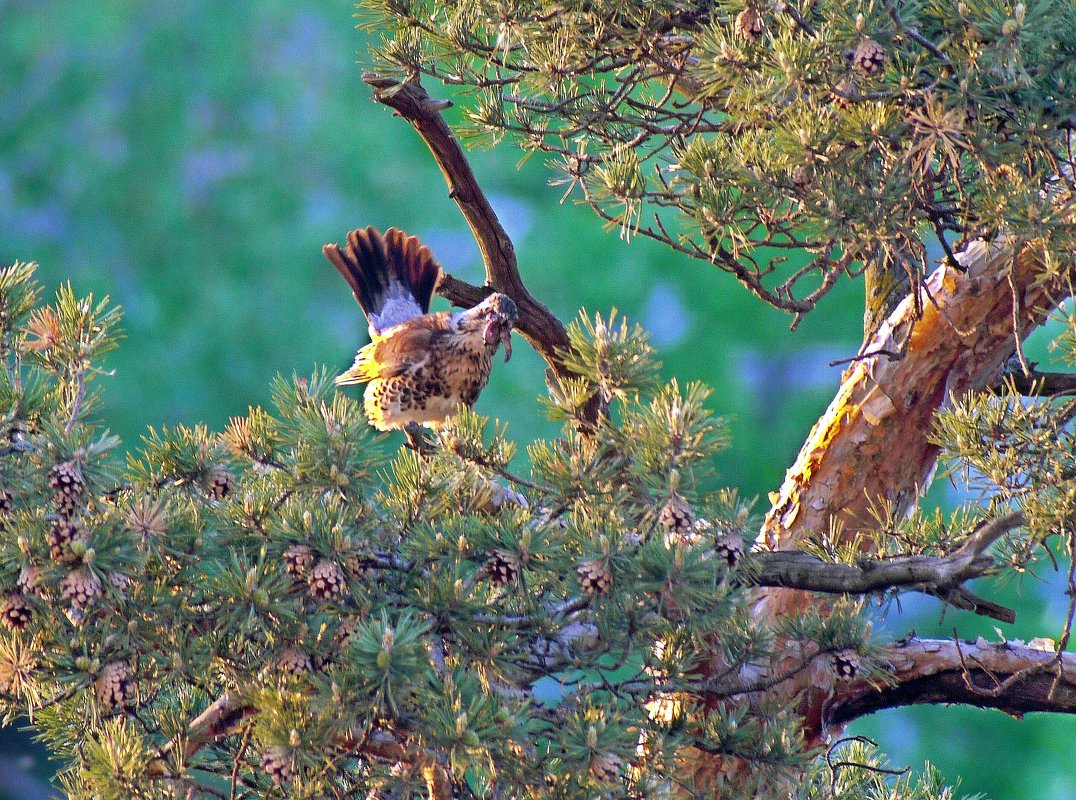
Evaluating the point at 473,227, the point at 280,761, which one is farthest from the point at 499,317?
the point at 280,761

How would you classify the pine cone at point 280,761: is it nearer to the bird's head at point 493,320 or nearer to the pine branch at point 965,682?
the pine branch at point 965,682

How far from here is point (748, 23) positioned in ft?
4.87

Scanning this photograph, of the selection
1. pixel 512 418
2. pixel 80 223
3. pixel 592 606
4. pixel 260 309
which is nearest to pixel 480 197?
pixel 592 606

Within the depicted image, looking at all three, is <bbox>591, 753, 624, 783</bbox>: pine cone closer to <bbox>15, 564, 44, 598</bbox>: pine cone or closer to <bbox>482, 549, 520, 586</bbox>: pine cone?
<bbox>482, 549, 520, 586</bbox>: pine cone

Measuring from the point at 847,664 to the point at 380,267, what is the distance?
7.02ft

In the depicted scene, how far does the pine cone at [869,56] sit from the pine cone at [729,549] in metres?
0.58

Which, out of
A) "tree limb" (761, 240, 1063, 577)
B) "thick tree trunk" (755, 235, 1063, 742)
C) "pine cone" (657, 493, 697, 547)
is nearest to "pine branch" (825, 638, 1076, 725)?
"thick tree trunk" (755, 235, 1063, 742)

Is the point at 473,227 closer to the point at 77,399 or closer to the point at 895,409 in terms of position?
the point at 895,409

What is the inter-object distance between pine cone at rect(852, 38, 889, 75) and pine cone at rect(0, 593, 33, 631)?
3.75 ft

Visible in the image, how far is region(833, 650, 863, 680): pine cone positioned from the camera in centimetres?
147

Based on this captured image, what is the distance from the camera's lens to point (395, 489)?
150 centimetres

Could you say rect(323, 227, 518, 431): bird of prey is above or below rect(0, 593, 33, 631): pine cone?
above

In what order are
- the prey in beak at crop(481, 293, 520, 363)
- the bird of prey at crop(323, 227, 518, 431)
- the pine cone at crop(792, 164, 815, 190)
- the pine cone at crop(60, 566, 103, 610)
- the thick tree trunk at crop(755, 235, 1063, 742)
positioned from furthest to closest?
the bird of prey at crop(323, 227, 518, 431)
the prey in beak at crop(481, 293, 520, 363)
the thick tree trunk at crop(755, 235, 1063, 742)
the pine cone at crop(792, 164, 815, 190)
the pine cone at crop(60, 566, 103, 610)

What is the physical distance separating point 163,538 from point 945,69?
Result: 1094mm
